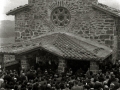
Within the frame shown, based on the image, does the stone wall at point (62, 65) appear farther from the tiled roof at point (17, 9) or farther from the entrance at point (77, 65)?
the tiled roof at point (17, 9)

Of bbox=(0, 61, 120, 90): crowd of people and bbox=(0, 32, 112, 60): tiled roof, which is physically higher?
bbox=(0, 32, 112, 60): tiled roof

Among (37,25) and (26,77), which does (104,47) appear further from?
(26,77)

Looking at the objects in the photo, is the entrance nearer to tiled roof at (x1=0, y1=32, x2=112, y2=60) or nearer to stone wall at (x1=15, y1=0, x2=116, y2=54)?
tiled roof at (x1=0, y1=32, x2=112, y2=60)

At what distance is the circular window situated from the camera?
22203mm

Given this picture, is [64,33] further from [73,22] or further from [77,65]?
[77,65]

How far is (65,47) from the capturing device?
19516mm

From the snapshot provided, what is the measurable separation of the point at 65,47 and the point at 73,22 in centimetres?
303

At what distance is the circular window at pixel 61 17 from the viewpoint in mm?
22203

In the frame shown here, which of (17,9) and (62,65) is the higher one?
(17,9)

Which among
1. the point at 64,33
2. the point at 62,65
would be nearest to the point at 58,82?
the point at 62,65

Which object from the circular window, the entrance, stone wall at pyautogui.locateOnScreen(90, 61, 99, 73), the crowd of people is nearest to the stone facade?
the circular window

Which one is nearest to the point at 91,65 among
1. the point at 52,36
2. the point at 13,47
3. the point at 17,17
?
the point at 52,36

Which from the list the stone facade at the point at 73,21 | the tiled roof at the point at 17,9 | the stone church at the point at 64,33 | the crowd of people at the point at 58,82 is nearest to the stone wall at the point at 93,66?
the stone church at the point at 64,33

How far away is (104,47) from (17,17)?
6672 mm
